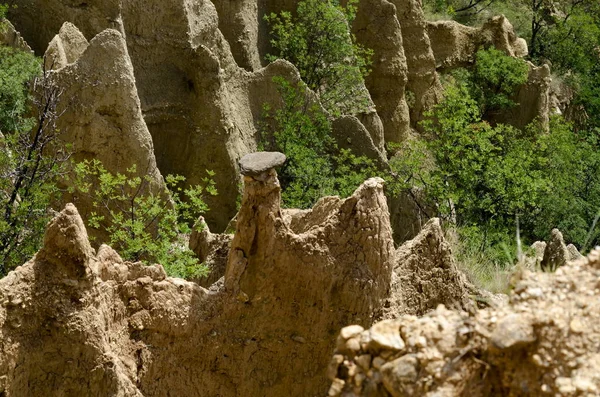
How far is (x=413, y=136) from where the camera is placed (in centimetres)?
2555

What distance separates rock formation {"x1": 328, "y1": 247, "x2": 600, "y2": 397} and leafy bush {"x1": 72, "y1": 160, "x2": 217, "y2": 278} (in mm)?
5320

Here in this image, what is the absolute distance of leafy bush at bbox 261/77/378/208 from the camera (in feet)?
55.2

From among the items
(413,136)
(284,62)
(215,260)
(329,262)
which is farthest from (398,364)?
(413,136)

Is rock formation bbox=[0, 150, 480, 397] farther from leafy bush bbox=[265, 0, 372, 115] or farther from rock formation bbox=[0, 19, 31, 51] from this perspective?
leafy bush bbox=[265, 0, 372, 115]

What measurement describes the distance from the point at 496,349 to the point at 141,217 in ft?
27.3

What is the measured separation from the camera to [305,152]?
1697 centimetres

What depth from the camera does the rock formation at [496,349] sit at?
4.04 m

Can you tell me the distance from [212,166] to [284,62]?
2.72 meters

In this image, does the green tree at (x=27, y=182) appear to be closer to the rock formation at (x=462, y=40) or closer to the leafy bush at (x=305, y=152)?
the leafy bush at (x=305, y=152)

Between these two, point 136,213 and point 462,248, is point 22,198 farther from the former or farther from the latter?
point 462,248

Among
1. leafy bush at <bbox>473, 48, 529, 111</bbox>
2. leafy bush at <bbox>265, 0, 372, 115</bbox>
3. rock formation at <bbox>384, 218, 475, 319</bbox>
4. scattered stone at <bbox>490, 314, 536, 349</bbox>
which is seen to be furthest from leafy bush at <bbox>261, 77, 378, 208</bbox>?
scattered stone at <bbox>490, 314, 536, 349</bbox>

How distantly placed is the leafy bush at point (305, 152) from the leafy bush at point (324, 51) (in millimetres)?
2703

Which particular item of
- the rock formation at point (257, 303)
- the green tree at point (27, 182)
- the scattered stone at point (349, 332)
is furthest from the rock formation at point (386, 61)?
the scattered stone at point (349, 332)

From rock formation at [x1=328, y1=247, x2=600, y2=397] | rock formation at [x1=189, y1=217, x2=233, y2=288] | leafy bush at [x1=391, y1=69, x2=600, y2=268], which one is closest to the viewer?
rock formation at [x1=328, y1=247, x2=600, y2=397]
